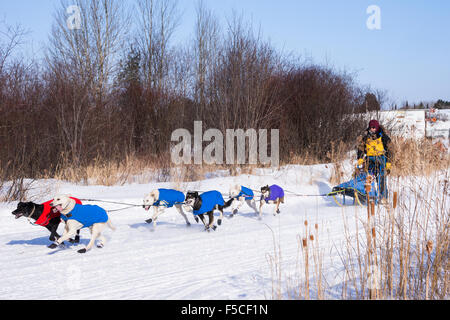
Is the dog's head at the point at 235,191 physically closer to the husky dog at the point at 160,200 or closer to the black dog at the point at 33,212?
the husky dog at the point at 160,200

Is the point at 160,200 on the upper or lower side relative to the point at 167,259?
upper

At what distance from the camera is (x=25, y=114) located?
855 centimetres

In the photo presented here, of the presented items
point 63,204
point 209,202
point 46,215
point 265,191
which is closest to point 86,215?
point 63,204

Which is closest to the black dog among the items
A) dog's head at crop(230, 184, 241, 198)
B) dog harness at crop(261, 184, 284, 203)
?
dog's head at crop(230, 184, 241, 198)

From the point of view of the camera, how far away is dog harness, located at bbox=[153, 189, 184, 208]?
5844 millimetres

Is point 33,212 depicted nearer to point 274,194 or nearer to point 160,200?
point 160,200

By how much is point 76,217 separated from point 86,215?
0.38 feet

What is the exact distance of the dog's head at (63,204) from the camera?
4.35 meters

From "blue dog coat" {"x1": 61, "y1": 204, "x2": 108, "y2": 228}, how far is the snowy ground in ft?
1.23

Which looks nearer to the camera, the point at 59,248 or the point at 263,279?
the point at 263,279

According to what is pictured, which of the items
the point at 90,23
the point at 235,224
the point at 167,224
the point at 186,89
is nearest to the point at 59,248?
the point at 167,224

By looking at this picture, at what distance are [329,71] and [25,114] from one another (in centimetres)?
1217

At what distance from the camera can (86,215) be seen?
4.53 metres
